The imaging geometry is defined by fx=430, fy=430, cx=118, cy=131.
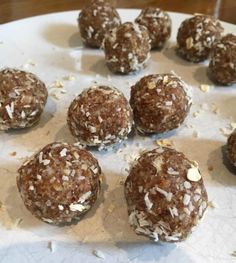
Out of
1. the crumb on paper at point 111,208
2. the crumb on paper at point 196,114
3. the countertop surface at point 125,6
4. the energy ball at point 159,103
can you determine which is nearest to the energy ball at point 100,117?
the energy ball at point 159,103

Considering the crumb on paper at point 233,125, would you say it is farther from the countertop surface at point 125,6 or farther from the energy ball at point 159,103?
the countertop surface at point 125,6

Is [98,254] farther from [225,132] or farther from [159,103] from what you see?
[225,132]

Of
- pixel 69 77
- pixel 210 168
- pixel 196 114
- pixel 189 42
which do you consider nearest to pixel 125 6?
pixel 189 42

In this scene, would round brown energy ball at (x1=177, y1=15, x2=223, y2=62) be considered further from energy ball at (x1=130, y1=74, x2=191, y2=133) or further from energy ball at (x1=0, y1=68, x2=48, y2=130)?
energy ball at (x1=0, y1=68, x2=48, y2=130)

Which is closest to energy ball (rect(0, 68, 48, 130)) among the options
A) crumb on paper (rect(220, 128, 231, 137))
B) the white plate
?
the white plate

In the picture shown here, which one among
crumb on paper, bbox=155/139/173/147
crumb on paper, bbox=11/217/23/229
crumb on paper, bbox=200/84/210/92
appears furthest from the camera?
crumb on paper, bbox=200/84/210/92

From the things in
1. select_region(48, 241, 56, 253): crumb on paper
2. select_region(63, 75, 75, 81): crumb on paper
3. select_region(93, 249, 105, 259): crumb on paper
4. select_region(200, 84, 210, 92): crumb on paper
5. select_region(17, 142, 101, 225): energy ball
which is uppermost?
select_region(17, 142, 101, 225): energy ball

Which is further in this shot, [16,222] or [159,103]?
[159,103]

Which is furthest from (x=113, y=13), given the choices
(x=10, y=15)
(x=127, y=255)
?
(x=127, y=255)
